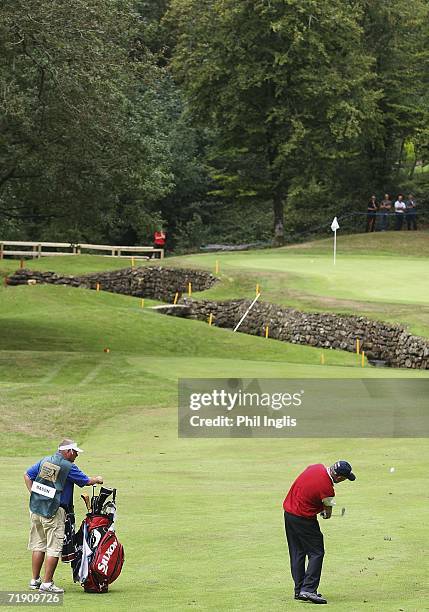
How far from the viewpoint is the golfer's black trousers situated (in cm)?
1345

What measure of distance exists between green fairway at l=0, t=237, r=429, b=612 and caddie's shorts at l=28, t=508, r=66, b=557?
610 mm

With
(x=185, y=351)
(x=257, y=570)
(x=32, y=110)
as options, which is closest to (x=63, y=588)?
(x=257, y=570)

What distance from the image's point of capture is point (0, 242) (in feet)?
220

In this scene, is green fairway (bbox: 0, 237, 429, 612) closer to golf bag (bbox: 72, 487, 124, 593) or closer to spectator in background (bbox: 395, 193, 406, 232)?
golf bag (bbox: 72, 487, 124, 593)

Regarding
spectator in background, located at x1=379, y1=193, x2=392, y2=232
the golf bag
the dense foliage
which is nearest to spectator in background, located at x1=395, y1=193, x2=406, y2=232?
spectator in background, located at x1=379, y1=193, x2=392, y2=232

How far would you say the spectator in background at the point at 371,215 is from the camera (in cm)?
7156

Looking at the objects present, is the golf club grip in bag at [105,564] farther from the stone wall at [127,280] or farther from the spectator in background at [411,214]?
the spectator in background at [411,214]

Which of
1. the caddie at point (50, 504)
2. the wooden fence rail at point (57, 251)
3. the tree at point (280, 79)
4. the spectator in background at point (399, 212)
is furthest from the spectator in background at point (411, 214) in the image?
the caddie at point (50, 504)

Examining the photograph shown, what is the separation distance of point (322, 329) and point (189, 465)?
76.3 ft

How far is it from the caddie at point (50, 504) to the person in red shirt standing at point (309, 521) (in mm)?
2211

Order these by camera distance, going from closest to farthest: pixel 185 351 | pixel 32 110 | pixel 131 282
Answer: pixel 32 110, pixel 185 351, pixel 131 282

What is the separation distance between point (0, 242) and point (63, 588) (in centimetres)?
5460

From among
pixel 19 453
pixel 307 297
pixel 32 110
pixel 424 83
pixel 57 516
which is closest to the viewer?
pixel 57 516

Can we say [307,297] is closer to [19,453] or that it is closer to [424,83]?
[19,453]
